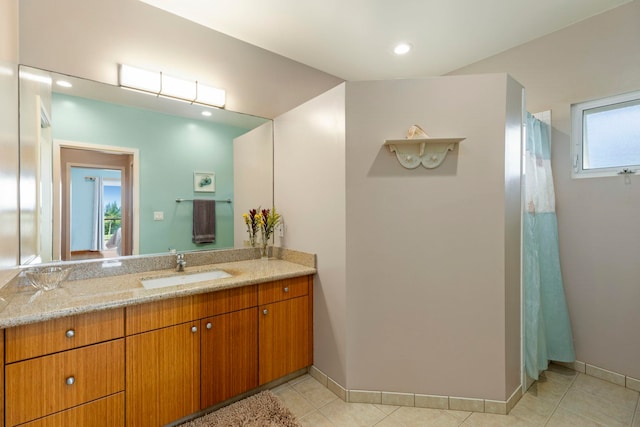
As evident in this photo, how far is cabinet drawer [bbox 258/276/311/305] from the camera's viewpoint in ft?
6.40

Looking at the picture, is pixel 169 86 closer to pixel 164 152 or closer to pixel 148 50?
pixel 148 50

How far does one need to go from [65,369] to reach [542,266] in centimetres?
306

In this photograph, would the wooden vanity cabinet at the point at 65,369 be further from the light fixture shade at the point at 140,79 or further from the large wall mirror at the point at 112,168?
the light fixture shade at the point at 140,79

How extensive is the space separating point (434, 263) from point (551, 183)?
1305 millimetres

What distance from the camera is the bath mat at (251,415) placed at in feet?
5.57

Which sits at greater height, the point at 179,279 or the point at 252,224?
the point at 252,224

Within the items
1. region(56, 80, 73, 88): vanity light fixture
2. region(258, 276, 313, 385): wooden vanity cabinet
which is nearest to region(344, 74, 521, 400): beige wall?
region(258, 276, 313, 385): wooden vanity cabinet

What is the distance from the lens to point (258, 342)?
1932mm

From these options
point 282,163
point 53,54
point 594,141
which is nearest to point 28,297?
point 53,54

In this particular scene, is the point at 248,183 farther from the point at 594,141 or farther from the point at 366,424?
the point at 594,141

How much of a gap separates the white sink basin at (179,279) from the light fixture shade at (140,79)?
1302 millimetres

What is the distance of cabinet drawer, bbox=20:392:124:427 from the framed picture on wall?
140cm

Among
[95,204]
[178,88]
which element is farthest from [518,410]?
[178,88]

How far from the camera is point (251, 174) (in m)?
2.55
